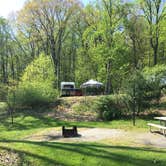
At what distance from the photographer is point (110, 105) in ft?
77.7

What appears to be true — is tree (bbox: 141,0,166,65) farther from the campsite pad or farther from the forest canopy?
the campsite pad

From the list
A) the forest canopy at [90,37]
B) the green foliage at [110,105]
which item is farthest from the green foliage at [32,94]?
the green foliage at [110,105]

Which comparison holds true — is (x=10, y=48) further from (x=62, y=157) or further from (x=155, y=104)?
(x=62, y=157)

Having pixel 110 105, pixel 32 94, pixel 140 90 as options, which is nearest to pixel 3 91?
pixel 32 94

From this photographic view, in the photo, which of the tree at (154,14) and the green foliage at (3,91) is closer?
the green foliage at (3,91)

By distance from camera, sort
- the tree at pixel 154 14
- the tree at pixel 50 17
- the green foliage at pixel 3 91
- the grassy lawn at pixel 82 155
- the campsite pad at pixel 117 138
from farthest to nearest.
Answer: the tree at pixel 50 17 → the tree at pixel 154 14 → the green foliage at pixel 3 91 → the campsite pad at pixel 117 138 → the grassy lawn at pixel 82 155

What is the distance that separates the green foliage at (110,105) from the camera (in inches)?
911

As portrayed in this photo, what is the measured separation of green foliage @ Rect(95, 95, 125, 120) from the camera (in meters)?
23.1

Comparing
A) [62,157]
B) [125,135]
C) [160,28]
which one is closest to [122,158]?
[62,157]

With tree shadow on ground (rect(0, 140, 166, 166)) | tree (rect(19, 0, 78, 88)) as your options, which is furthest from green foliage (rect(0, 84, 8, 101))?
tree (rect(19, 0, 78, 88))

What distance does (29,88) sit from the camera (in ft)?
94.7

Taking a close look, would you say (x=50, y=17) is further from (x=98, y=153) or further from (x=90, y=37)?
(x=98, y=153)

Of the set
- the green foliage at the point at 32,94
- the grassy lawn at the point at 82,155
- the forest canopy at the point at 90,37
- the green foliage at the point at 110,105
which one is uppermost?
the forest canopy at the point at 90,37

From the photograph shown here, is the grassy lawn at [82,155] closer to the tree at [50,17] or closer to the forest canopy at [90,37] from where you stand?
the forest canopy at [90,37]
